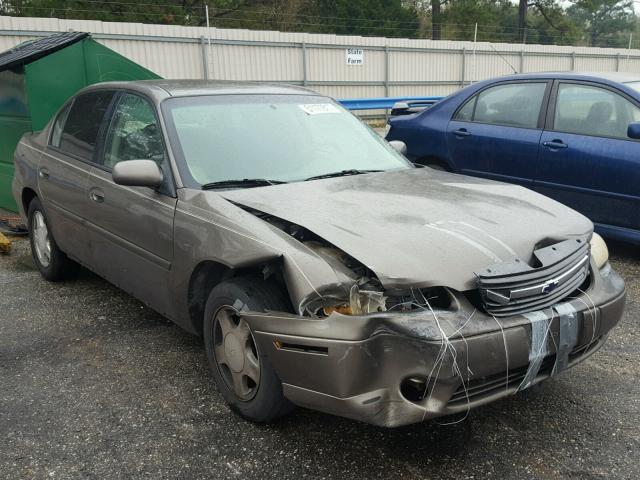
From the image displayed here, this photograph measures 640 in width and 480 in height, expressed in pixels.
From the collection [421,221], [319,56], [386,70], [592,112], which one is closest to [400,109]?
[592,112]

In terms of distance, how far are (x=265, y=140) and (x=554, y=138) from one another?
9.91 ft

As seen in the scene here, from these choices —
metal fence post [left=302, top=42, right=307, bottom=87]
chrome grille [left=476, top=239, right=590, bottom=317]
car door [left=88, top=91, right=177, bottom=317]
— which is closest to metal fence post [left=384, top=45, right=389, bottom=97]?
metal fence post [left=302, top=42, right=307, bottom=87]

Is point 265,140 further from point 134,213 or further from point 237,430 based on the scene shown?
point 237,430

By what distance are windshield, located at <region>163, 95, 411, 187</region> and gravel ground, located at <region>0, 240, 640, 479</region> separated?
1129 mm

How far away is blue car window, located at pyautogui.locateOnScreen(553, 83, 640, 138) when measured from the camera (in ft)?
17.3

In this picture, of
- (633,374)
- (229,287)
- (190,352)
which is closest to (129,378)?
(190,352)

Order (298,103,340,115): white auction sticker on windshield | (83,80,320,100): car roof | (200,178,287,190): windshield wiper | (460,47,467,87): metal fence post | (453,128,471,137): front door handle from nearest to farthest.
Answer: (200,178,287,190): windshield wiper, (83,80,320,100): car roof, (298,103,340,115): white auction sticker on windshield, (453,128,471,137): front door handle, (460,47,467,87): metal fence post

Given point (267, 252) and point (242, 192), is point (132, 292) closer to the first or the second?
point (242, 192)

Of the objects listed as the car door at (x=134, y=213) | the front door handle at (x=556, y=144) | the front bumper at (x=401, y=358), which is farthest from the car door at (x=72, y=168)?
the front door handle at (x=556, y=144)

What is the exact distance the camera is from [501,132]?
591 centimetres

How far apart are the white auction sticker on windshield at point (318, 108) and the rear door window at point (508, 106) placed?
93.2 inches

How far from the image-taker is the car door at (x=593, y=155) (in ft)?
16.7

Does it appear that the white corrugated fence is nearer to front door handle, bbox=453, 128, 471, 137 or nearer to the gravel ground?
front door handle, bbox=453, 128, 471, 137

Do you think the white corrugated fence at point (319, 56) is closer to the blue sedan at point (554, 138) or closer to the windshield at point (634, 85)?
the blue sedan at point (554, 138)
